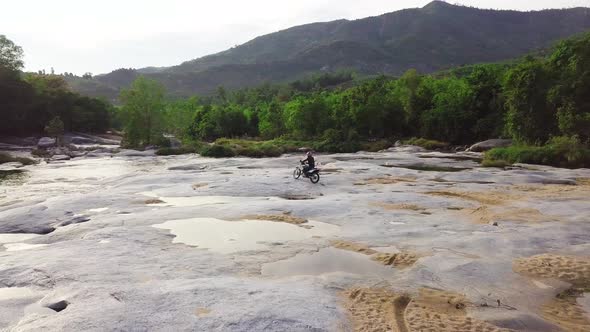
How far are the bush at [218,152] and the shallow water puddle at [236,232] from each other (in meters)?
45.9

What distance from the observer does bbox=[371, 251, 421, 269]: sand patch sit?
12094 millimetres

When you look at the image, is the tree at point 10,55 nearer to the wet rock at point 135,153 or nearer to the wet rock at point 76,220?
the wet rock at point 135,153

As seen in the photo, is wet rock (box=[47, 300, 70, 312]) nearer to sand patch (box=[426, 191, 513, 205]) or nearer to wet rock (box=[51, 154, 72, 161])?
sand patch (box=[426, 191, 513, 205])

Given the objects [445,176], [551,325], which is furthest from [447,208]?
[445,176]

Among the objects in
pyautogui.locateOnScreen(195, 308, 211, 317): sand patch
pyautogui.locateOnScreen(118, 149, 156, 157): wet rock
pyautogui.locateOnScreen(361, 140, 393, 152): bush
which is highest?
pyautogui.locateOnScreen(195, 308, 211, 317): sand patch

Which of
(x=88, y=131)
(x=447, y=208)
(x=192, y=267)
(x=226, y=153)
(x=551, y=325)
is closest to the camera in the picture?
(x=551, y=325)

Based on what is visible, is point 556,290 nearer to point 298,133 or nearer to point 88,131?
point 298,133

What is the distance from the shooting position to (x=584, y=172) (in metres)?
34.3

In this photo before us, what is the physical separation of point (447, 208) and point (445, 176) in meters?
14.3

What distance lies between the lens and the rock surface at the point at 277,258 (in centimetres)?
869

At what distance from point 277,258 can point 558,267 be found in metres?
7.81

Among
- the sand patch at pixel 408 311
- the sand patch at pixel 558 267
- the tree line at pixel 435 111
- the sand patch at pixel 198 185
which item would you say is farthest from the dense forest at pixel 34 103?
the sand patch at pixel 558 267

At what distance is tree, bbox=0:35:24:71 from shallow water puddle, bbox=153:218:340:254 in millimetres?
87248

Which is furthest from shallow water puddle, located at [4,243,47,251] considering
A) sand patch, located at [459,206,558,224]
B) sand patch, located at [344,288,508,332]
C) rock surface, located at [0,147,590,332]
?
sand patch, located at [459,206,558,224]
